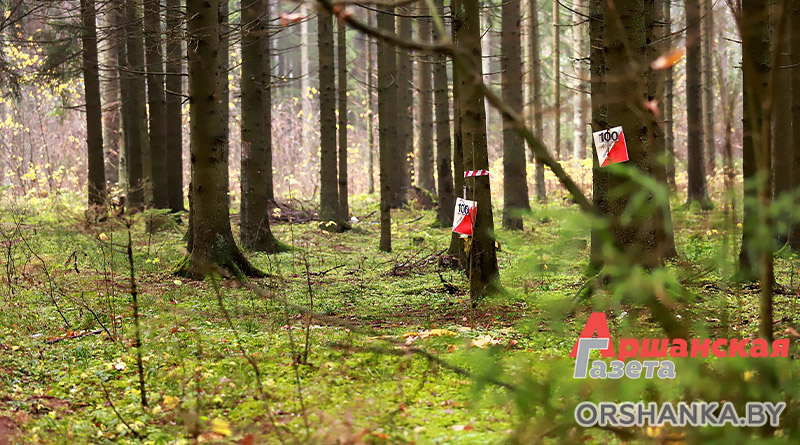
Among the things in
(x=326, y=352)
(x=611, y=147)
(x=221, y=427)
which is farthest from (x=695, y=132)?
(x=221, y=427)

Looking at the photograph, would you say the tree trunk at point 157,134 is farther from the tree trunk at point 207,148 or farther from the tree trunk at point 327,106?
the tree trunk at point 207,148

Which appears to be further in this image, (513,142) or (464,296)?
(513,142)

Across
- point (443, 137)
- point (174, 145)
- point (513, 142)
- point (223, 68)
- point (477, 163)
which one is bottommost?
point (477, 163)

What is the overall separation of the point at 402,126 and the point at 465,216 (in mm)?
16847

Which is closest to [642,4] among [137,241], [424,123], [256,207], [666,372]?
[666,372]

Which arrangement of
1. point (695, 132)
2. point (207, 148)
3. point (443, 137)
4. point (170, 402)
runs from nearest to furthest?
point (170, 402)
point (207, 148)
point (443, 137)
point (695, 132)

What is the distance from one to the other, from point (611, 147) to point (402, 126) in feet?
57.9

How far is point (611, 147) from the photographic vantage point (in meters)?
6.24

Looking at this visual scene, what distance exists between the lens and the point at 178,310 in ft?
21.4

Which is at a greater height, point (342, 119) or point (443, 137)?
point (342, 119)

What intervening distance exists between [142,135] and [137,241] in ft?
16.7

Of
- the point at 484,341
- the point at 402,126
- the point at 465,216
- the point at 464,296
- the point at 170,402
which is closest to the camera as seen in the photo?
the point at 170,402

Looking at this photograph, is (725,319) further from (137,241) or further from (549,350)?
(137,241)

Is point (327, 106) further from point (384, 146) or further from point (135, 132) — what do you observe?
point (135, 132)
